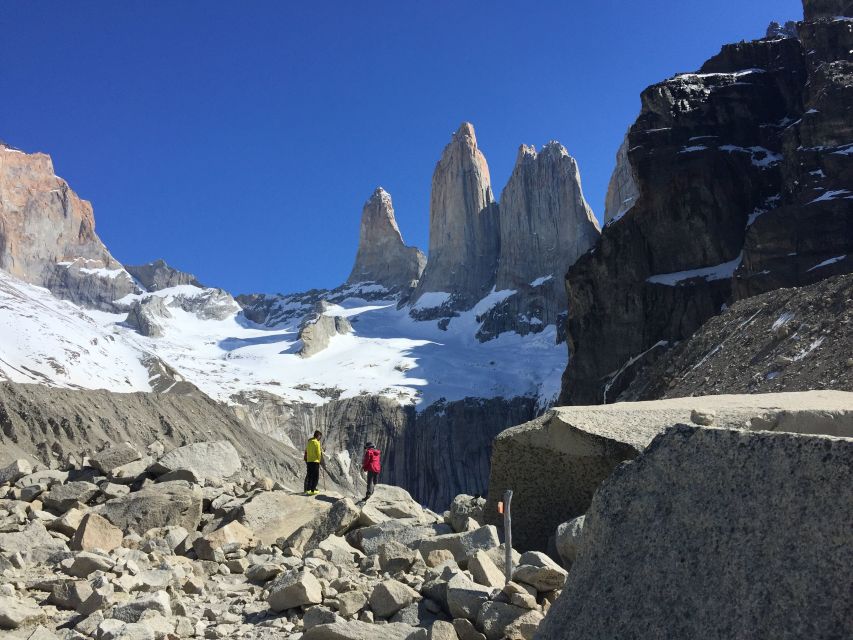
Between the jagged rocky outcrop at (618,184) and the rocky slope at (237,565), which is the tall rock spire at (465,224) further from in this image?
the rocky slope at (237,565)

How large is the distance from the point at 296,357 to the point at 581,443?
140350 mm

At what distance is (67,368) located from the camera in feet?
303

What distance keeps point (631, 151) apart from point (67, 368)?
7109 centimetres

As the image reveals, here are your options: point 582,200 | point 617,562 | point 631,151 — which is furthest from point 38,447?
point 582,200

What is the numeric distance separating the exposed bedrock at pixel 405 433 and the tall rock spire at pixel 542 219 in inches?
1994

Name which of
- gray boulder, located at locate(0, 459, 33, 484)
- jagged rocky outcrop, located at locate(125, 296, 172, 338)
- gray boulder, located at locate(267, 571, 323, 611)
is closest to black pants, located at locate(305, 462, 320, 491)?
gray boulder, located at locate(0, 459, 33, 484)

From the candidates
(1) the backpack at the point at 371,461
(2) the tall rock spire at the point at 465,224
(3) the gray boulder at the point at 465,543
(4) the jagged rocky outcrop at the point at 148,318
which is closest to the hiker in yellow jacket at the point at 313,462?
(1) the backpack at the point at 371,461

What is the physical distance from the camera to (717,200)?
174 feet

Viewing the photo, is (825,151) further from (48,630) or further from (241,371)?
(241,371)

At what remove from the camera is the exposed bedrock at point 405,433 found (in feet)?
346

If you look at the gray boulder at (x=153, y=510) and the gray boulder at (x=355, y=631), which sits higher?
the gray boulder at (x=153, y=510)

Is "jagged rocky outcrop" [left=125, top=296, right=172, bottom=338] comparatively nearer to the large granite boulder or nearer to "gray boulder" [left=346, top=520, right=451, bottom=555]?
"gray boulder" [left=346, top=520, right=451, bottom=555]

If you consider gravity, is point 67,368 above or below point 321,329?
below

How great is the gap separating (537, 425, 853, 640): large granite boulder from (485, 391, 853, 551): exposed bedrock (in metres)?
4.50
